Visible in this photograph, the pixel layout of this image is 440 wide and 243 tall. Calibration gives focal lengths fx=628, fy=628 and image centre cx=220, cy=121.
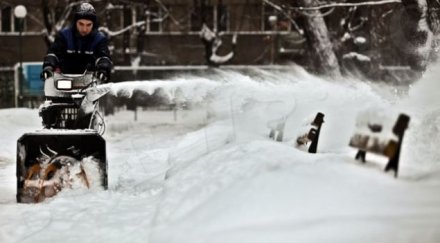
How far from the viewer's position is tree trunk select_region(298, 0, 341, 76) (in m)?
16.1

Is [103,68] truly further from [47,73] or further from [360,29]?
[360,29]

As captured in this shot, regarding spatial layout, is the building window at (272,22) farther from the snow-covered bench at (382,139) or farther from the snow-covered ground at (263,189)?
the snow-covered bench at (382,139)

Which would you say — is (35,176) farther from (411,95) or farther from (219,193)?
(411,95)

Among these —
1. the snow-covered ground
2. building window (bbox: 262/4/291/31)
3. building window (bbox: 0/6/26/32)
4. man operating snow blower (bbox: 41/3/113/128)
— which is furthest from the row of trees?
man operating snow blower (bbox: 41/3/113/128)

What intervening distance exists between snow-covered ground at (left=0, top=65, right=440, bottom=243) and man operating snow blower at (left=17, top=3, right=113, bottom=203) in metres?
0.21

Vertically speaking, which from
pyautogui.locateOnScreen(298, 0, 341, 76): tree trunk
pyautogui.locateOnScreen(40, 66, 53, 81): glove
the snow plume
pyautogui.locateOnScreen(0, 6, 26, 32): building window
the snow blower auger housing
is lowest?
the snow blower auger housing

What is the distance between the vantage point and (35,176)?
23.9ft

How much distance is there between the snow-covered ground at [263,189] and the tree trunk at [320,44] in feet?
18.1

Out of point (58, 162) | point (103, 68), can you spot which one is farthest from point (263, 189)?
point (103, 68)

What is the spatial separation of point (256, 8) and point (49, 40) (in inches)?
457

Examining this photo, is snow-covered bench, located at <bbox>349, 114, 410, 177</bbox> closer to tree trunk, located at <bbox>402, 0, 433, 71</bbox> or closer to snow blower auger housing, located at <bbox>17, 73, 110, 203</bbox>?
snow blower auger housing, located at <bbox>17, 73, 110, 203</bbox>

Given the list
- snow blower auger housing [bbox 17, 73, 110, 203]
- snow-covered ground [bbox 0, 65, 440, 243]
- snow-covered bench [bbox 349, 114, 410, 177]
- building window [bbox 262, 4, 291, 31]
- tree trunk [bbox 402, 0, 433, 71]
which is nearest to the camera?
snow-covered ground [bbox 0, 65, 440, 243]

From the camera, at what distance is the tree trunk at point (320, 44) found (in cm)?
1609

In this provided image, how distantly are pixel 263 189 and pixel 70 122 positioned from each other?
12.8ft
